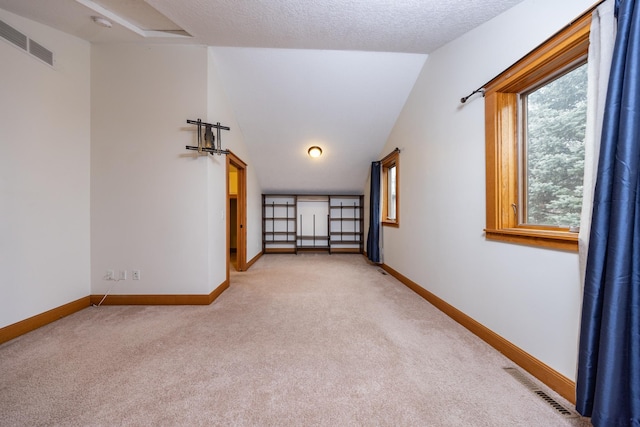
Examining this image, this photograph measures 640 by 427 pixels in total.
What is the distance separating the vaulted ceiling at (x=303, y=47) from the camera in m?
2.09

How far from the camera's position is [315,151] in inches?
188

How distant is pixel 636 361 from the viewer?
983mm

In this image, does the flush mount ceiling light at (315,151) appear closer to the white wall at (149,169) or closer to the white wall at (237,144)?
the white wall at (237,144)

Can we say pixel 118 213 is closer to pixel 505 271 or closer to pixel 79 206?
pixel 79 206

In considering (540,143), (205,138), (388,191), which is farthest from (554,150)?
(388,191)

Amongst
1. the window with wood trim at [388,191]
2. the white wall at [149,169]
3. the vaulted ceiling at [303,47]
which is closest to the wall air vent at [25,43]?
the vaulted ceiling at [303,47]

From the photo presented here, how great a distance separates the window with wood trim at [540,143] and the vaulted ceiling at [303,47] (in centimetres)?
63

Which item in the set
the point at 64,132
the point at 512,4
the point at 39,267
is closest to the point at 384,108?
the point at 512,4

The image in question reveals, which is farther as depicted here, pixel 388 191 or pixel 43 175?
pixel 388 191

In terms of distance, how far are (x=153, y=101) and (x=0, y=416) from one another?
9.19 feet

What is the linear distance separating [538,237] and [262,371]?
196cm

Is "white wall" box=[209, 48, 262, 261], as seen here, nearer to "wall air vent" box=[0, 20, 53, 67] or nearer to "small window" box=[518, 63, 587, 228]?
"wall air vent" box=[0, 20, 53, 67]

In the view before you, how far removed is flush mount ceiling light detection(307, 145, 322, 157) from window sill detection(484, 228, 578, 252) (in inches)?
132

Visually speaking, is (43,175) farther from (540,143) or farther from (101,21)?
(540,143)
